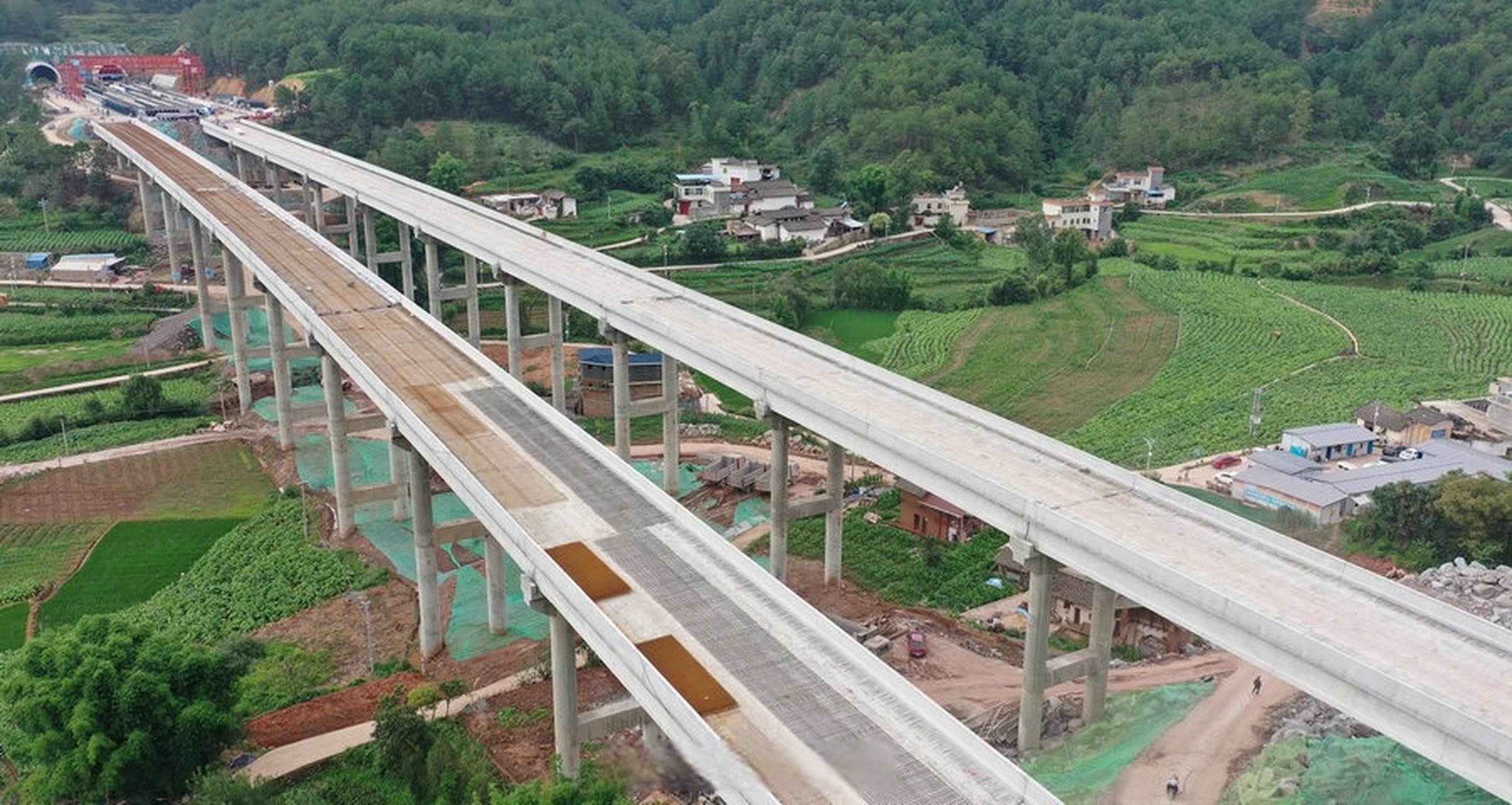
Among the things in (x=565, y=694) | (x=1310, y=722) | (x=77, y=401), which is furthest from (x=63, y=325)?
(x=1310, y=722)

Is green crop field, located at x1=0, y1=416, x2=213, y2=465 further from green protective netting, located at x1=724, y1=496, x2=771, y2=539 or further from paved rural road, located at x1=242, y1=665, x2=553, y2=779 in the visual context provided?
paved rural road, located at x1=242, y1=665, x2=553, y2=779

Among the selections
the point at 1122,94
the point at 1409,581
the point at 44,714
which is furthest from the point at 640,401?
the point at 1122,94

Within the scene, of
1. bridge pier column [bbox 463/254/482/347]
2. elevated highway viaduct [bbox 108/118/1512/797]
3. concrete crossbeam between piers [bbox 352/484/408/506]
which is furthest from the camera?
bridge pier column [bbox 463/254/482/347]

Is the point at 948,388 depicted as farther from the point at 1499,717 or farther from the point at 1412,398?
the point at 1499,717

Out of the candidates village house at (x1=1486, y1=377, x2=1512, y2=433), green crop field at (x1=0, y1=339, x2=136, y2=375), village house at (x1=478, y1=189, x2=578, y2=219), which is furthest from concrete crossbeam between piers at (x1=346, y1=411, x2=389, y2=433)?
village house at (x1=478, y1=189, x2=578, y2=219)

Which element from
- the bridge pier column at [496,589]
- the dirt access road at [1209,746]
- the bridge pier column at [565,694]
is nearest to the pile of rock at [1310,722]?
the dirt access road at [1209,746]
